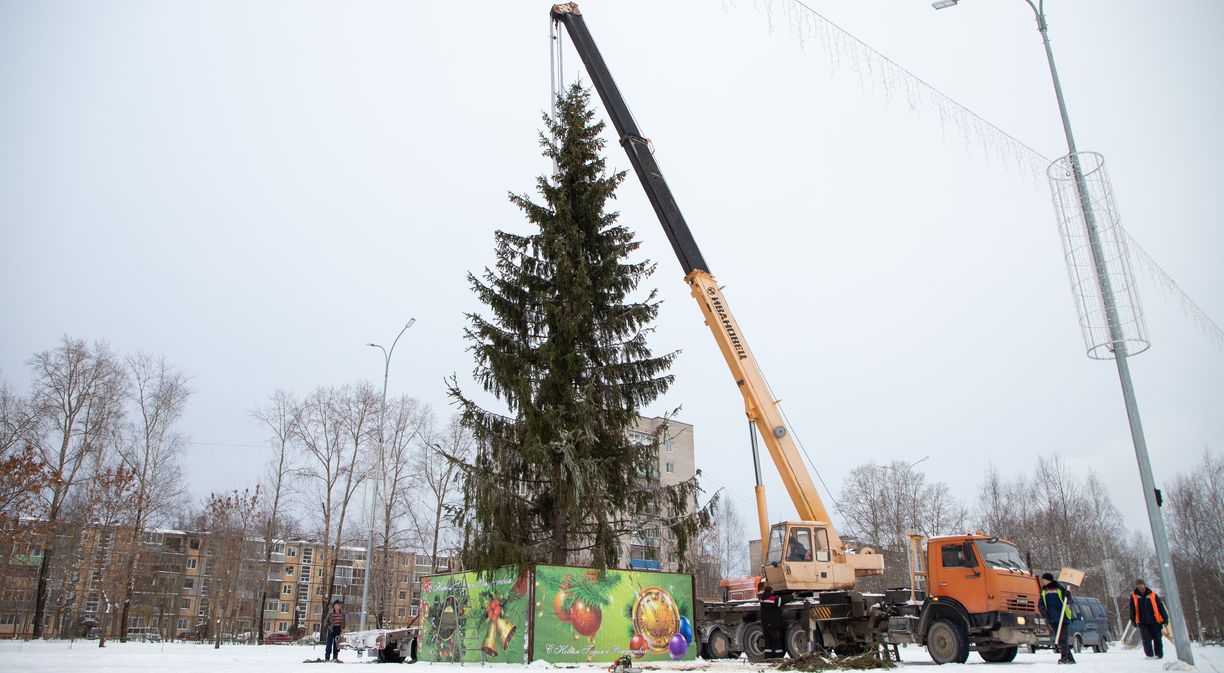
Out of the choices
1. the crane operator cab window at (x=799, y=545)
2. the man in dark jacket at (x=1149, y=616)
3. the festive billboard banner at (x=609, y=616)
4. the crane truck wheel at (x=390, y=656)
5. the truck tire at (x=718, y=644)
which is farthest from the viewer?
the truck tire at (x=718, y=644)

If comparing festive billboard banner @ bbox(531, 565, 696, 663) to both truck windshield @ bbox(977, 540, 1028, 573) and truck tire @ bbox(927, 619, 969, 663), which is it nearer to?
truck tire @ bbox(927, 619, 969, 663)

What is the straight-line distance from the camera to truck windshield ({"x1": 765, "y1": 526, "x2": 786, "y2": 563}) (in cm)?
1717

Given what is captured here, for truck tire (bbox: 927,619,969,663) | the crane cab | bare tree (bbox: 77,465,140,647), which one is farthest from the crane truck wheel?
bare tree (bbox: 77,465,140,647)

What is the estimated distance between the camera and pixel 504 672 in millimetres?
13875

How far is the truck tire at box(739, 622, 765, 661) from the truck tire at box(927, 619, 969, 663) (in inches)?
173

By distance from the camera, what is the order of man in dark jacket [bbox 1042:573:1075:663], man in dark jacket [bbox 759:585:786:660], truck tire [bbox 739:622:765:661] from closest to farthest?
man in dark jacket [bbox 1042:573:1075:663], man in dark jacket [bbox 759:585:786:660], truck tire [bbox 739:622:765:661]

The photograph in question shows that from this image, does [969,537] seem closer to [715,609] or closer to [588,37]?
[715,609]

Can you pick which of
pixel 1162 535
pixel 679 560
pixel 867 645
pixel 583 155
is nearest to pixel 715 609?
pixel 679 560

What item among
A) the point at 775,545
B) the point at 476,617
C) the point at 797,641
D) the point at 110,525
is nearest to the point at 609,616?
the point at 476,617

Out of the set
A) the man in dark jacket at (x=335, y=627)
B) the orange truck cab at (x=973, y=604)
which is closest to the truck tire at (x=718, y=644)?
the orange truck cab at (x=973, y=604)

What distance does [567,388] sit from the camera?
1709 cm

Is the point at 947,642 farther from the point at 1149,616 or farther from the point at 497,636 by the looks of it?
the point at 497,636

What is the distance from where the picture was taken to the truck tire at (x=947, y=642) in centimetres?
1513

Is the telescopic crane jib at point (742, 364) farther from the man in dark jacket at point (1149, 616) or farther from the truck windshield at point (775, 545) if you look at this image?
the man in dark jacket at point (1149, 616)
